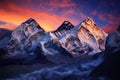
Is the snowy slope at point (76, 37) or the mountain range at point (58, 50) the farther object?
the snowy slope at point (76, 37)

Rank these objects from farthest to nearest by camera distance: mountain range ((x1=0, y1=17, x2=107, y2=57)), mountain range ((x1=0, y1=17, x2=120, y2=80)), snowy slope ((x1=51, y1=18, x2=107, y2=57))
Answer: snowy slope ((x1=51, y1=18, x2=107, y2=57)), mountain range ((x1=0, y1=17, x2=107, y2=57)), mountain range ((x1=0, y1=17, x2=120, y2=80))

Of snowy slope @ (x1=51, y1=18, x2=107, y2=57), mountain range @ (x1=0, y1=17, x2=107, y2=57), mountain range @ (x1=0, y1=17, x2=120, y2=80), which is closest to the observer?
mountain range @ (x1=0, y1=17, x2=120, y2=80)

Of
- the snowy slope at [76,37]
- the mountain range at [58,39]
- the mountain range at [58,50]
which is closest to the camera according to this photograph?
the mountain range at [58,50]

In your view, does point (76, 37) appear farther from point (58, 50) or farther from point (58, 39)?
point (58, 50)

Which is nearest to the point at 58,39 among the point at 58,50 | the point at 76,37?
the point at 76,37

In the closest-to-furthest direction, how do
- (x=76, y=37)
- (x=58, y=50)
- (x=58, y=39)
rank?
(x=58, y=50)
(x=76, y=37)
(x=58, y=39)

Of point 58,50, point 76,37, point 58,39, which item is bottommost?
point 58,50

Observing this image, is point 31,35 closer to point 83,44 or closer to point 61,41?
point 61,41

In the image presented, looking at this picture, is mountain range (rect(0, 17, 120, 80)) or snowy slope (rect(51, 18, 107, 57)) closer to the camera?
mountain range (rect(0, 17, 120, 80))

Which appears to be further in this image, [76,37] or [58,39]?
[58,39]

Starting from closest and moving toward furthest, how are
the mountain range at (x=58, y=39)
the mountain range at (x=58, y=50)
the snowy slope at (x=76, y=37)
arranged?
the mountain range at (x=58, y=50) < the mountain range at (x=58, y=39) < the snowy slope at (x=76, y=37)

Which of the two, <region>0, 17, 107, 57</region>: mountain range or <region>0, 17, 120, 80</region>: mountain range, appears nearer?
<region>0, 17, 120, 80</region>: mountain range

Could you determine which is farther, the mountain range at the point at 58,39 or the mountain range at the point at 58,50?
the mountain range at the point at 58,39

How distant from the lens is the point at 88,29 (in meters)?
17.3
